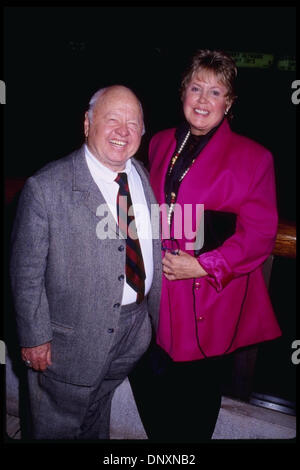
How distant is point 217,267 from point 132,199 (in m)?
0.51

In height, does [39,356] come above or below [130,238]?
below

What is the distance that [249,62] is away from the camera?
5.59 m

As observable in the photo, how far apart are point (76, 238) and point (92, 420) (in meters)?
1.12

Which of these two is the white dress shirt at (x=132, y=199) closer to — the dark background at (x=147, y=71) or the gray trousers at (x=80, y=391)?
the gray trousers at (x=80, y=391)

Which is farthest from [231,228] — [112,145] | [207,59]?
[207,59]

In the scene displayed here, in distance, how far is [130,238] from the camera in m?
1.47

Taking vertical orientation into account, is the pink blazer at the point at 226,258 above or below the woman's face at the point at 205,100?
below

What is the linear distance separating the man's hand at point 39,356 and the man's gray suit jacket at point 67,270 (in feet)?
0.12

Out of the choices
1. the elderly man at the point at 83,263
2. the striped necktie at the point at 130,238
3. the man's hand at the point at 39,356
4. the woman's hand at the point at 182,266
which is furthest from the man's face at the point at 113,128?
the man's hand at the point at 39,356

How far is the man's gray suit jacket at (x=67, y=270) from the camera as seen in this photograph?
4.26ft

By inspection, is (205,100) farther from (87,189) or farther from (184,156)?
(87,189)

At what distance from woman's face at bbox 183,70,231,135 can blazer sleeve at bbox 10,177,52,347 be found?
84 centimetres

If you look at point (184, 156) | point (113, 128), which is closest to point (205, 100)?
point (184, 156)

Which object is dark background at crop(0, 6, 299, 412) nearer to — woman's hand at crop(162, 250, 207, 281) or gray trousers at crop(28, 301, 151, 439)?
woman's hand at crop(162, 250, 207, 281)
